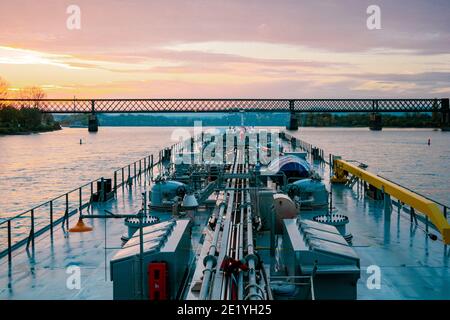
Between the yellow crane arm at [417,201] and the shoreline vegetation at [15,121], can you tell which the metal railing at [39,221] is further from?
the shoreline vegetation at [15,121]

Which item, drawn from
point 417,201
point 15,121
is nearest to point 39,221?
point 417,201

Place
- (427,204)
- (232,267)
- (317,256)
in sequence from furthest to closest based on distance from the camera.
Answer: (427,204) < (317,256) < (232,267)

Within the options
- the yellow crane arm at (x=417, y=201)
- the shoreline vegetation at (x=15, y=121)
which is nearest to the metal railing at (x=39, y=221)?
the yellow crane arm at (x=417, y=201)

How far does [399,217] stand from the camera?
20078 millimetres

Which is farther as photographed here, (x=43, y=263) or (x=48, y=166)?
(x=48, y=166)

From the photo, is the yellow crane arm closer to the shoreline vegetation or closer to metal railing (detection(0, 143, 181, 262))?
metal railing (detection(0, 143, 181, 262))

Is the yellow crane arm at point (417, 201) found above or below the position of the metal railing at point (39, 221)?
above

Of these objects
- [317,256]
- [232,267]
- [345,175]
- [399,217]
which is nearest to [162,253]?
[232,267]

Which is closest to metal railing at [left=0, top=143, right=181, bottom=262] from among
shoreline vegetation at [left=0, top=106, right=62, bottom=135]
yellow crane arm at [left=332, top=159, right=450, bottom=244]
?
yellow crane arm at [left=332, top=159, right=450, bottom=244]

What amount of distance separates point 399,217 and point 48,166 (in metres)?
57.5

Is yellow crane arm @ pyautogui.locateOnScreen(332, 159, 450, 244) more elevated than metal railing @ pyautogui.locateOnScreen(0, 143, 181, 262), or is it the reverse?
yellow crane arm @ pyautogui.locateOnScreen(332, 159, 450, 244)

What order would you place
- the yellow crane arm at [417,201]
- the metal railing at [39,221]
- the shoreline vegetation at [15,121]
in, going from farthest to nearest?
the shoreline vegetation at [15,121], the metal railing at [39,221], the yellow crane arm at [417,201]

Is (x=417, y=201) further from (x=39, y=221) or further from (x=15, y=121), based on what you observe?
(x=15, y=121)
